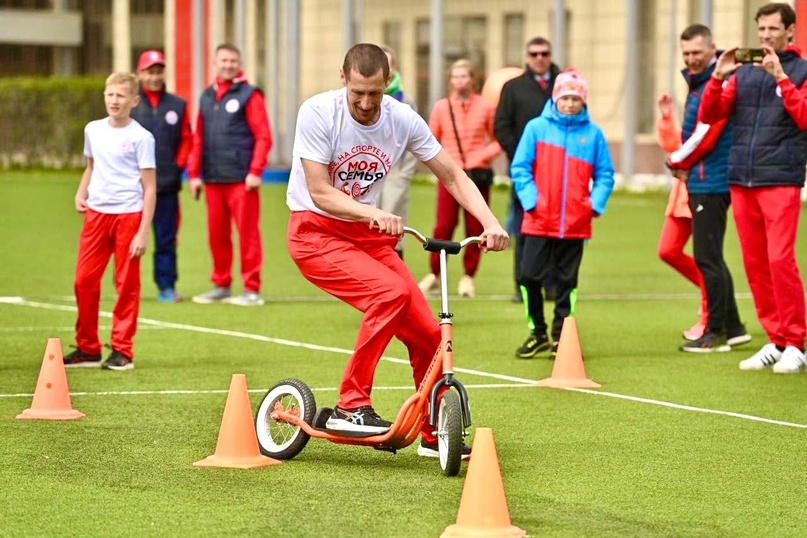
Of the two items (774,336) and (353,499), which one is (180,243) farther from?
(353,499)

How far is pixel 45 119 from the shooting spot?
129 ft

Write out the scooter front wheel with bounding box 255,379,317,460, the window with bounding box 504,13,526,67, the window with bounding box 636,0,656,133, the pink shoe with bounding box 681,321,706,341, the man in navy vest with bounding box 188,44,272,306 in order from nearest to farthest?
1. the scooter front wheel with bounding box 255,379,317,460
2. the pink shoe with bounding box 681,321,706,341
3. the man in navy vest with bounding box 188,44,272,306
4. the window with bounding box 636,0,656,133
5. the window with bounding box 504,13,526,67

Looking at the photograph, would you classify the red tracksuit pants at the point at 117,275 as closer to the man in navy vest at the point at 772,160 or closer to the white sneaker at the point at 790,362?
the man in navy vest at the point at 772,160

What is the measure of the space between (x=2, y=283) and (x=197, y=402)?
7.16 metres

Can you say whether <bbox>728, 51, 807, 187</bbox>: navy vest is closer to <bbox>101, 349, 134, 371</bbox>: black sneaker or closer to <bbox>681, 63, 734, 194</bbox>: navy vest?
<bbox>681, 63, 734, 194</bbox>: navy vest

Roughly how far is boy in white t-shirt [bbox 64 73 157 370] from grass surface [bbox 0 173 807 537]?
0.35 metres

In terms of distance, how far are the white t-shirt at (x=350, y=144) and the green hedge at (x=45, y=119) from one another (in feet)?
107

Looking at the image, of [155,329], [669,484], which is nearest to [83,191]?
[155,329]

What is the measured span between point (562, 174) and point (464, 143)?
13.2 feet

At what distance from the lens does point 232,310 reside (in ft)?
44.8

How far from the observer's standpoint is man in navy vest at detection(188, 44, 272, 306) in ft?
46.6

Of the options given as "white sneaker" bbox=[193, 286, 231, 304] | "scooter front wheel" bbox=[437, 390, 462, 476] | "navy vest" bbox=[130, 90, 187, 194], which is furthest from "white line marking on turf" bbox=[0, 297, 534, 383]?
"scooter front wheel" bbox=[437, 390, 462, 476]

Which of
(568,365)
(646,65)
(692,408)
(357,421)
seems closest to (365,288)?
(357,421)

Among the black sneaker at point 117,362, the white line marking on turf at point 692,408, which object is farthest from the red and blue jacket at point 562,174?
the black sneaker at point 117,362
